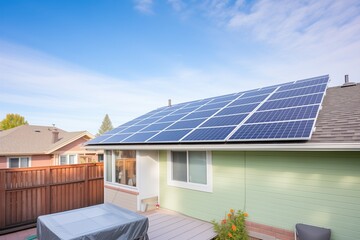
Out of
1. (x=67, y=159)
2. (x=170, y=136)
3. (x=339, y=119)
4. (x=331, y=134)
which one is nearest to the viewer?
(x=331, y=134)

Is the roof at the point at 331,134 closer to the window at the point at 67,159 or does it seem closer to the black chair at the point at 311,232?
the black chair at the point at 311,232

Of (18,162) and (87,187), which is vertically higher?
(18,162)

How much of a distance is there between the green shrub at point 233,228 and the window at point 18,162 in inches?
614

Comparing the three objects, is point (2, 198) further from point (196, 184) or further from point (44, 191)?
point (196, 184)

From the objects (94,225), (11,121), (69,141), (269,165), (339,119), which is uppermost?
(11,121)

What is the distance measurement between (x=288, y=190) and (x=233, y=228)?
1464 mm

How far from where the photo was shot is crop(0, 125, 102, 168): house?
48.2 ft

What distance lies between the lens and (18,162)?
14.9 meters

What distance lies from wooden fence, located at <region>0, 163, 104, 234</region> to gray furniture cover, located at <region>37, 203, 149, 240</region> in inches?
164

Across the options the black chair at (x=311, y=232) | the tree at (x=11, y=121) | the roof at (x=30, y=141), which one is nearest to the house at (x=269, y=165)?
the black chair at (x=311, y=232)

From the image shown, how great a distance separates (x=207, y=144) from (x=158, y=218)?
3030 millimetres

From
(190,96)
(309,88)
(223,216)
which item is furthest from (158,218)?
(190,96)

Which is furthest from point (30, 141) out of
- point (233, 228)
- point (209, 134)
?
point (233, 228)

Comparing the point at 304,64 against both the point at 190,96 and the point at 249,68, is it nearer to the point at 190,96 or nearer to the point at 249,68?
the point at 249,68
